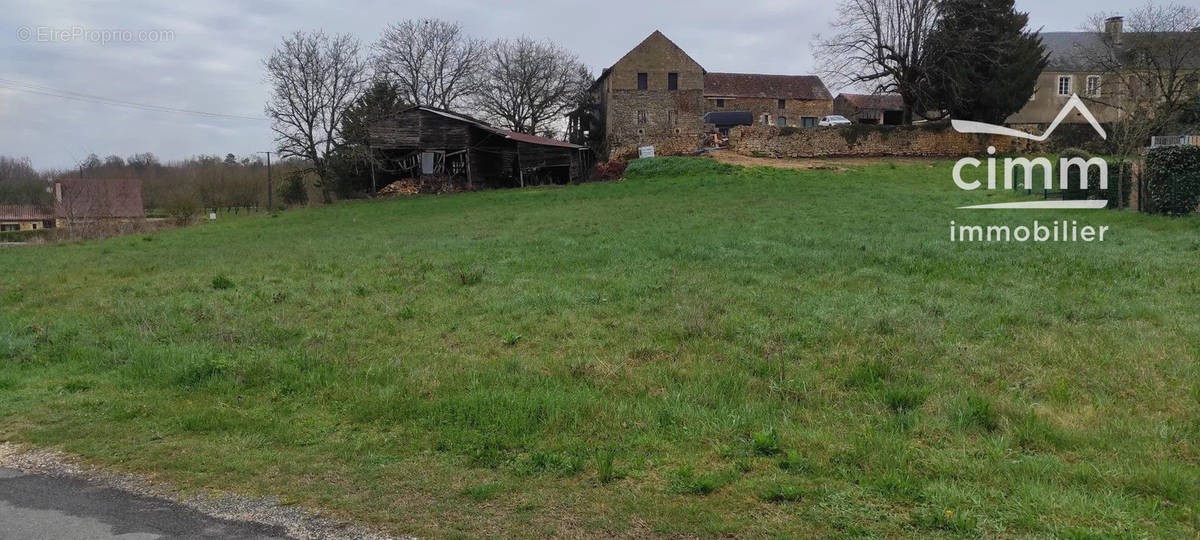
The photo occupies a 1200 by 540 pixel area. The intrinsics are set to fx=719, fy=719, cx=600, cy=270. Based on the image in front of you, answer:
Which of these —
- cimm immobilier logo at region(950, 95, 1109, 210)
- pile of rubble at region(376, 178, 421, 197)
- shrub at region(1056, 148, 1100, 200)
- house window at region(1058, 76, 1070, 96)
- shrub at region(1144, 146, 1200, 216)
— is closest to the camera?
shrub at region(1144, 146, 1200, 216)

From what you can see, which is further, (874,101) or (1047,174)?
(874,101)

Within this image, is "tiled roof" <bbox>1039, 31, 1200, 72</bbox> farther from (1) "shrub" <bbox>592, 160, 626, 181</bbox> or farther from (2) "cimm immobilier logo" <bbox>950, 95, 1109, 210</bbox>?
(1) "shrub" <bbox>592, 160, 626, 181</bbox>

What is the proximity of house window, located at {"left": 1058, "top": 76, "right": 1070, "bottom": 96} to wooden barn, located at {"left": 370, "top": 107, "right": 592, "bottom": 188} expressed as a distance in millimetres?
37949

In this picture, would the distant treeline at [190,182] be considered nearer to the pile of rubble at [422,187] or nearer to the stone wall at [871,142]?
the pile of rubble at [422,187]

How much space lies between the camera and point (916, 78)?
153ft

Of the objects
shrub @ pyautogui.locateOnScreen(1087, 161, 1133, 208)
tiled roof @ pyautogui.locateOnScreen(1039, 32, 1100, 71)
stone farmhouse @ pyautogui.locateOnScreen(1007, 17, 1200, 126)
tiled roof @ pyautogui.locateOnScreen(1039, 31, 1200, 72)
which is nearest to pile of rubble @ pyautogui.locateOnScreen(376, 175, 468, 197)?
shrub @ pyautogui.locateOnScreen(1087, 161, 1133, 208)

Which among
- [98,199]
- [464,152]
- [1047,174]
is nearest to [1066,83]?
[1047,174]

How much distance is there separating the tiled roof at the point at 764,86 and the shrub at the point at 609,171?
24.8 meters

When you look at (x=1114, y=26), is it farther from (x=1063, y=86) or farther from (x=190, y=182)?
(x=190, y=182)

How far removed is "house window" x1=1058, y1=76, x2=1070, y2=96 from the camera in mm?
55562

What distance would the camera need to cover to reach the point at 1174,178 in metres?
17.9

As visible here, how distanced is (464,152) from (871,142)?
2595 cm

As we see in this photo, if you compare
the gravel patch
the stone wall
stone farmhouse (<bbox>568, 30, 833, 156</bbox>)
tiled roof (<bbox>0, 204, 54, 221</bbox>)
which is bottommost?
the gravel patch

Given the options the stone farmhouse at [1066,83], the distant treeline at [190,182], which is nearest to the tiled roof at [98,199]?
the distant treeline at [190,182]
